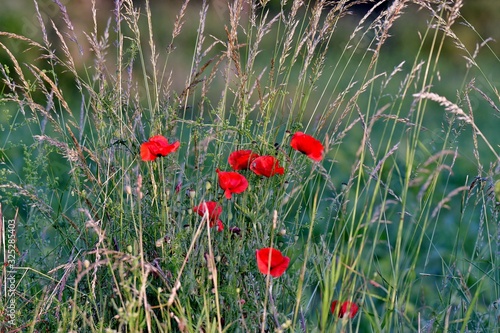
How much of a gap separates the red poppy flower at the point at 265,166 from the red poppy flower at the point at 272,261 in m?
0.23

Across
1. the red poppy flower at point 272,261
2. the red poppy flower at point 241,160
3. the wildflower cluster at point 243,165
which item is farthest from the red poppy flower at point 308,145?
the red poppy flower at point 272,261

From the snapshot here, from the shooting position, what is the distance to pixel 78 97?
5734 mm

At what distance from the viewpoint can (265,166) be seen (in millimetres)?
1779

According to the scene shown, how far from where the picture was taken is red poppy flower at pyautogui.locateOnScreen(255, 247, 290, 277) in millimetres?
1579

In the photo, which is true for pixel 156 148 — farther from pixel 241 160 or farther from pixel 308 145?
pixel 308 145

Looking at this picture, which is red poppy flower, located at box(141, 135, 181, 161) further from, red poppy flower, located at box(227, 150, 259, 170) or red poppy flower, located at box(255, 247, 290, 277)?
red poppy flower, located at box(255, 247, 290, 277)

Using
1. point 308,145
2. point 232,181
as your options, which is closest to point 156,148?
point 232,181

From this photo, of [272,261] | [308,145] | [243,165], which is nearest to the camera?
[272,261]

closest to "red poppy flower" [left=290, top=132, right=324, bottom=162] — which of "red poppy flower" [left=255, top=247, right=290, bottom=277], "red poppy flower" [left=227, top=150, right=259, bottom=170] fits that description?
"red poppy flower" [left=227, top=150, right=259, bottom=170]

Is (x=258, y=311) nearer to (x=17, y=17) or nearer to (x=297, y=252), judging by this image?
(x=297, y=252)

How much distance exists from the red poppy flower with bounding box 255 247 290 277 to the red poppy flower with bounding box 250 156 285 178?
23cm

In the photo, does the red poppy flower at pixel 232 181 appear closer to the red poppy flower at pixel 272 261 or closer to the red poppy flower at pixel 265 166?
the red poppy flower at pixel 265 166

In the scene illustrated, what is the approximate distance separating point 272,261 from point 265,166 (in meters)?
0.25

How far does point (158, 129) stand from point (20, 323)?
22.8 inches
